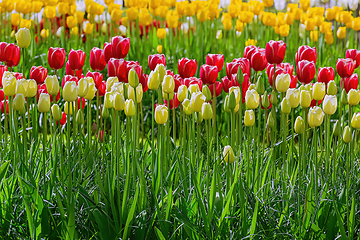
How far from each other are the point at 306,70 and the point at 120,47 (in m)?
0.89

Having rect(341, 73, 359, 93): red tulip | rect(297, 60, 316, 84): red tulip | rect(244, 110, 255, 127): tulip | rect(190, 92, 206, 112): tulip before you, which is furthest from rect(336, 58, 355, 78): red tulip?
rect(190, 92, 206, 112): tulip

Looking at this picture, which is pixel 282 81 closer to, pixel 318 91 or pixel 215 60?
pixel 318 91

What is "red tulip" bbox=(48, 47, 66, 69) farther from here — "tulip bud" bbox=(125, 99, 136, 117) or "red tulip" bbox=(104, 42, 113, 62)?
"tulip bud" bbox=(125, 99, 136, 117)

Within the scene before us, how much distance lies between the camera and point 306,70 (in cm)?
208

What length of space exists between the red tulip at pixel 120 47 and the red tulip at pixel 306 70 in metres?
0.83

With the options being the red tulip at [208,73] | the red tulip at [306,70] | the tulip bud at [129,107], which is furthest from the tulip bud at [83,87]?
the red tulip at [306,70]

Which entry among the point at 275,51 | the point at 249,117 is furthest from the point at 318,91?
the point at 275,51

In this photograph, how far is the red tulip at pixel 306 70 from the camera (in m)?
2.06

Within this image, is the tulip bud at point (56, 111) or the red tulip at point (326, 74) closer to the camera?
the tulip bud at point (56, 111)

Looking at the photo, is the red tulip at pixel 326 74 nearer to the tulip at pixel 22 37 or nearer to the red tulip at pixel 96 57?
the red tulip at pixel 96 57

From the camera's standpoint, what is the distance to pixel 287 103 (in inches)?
68.1

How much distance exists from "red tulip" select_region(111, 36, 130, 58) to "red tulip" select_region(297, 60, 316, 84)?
0.83 m

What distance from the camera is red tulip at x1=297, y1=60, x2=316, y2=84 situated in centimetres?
206

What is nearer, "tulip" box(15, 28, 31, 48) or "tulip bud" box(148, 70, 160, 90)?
"tulip bud" box(148, 70, 160, 90)
